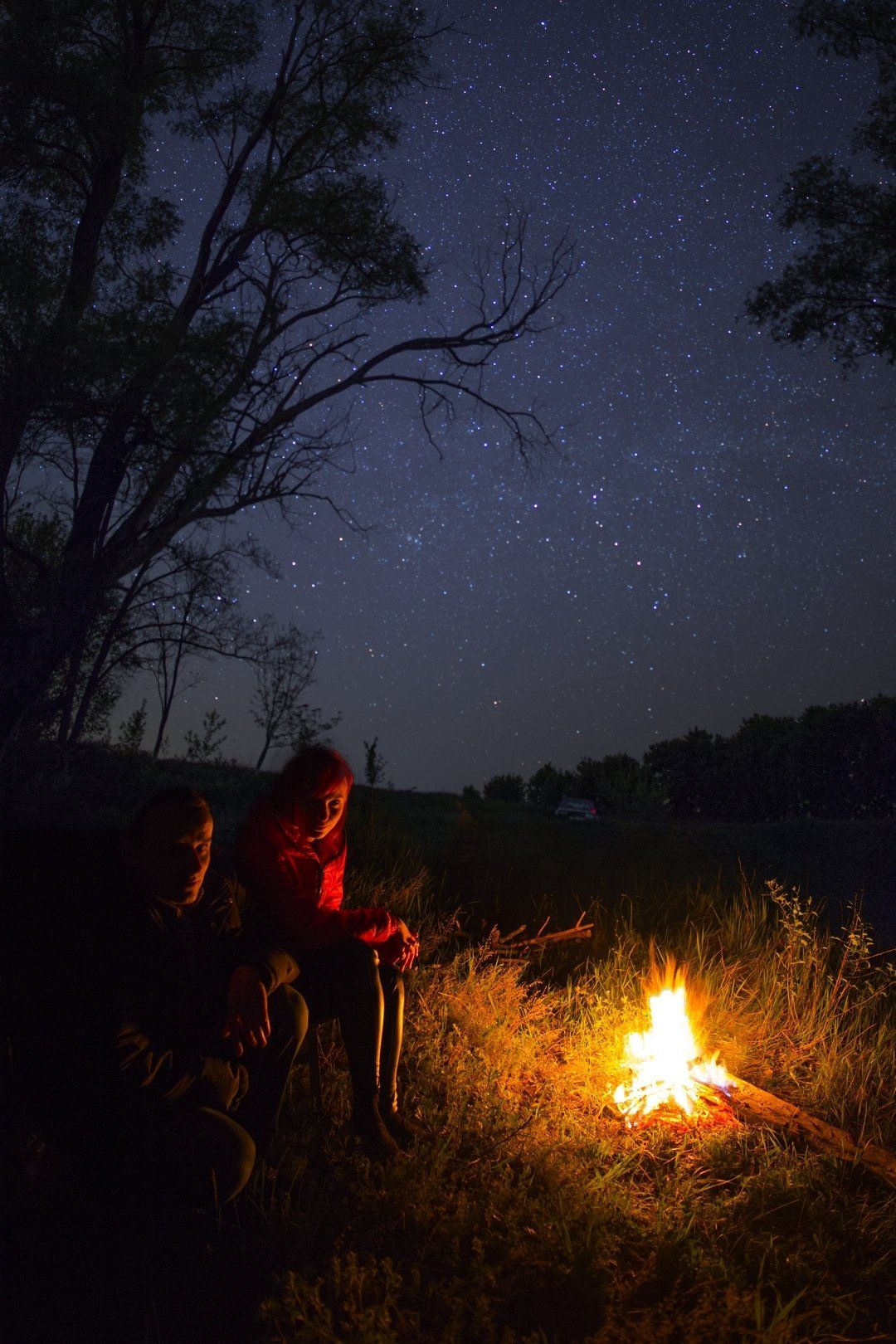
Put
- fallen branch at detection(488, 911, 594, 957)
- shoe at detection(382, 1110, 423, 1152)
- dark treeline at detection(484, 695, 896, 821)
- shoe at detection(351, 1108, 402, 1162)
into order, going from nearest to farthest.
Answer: shoe at detection(351, 1108, 402, 1162) → shoe at detection(382, 1110, 423, 1152) → fallen branch at detection(488, 911, 594, 957) → dark treeline at detection(484, 695, 896, 821)

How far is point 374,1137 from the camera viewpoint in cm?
318

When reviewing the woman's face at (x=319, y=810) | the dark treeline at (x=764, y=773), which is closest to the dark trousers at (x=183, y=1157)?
the woman's face at (x=319, y=810)

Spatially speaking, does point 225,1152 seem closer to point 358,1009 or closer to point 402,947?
point 358,1009

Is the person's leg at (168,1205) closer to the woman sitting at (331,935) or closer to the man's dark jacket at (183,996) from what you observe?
the man's dark jacket at (183,996)

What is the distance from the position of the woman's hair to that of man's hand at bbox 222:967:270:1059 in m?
0.76

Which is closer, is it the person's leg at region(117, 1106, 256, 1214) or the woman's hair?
the person's leg at region(117, 1106, 256, 1214)

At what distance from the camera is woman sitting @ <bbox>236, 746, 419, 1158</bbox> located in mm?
3230

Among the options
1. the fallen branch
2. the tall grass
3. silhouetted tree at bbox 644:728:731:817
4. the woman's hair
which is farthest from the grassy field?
silhouetted tree at bbox 644:728:731:817

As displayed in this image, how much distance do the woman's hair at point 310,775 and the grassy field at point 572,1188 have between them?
119 cm

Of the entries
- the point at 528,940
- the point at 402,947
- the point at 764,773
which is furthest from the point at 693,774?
the point at 402,947

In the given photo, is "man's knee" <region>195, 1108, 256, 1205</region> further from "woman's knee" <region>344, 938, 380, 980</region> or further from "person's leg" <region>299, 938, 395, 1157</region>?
"woman's knee" <region>344, 938, 380, 980</region>

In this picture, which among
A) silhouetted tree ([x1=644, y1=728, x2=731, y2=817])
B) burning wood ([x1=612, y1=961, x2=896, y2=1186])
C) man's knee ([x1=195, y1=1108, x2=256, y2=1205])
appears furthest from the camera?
silhouetted tree ([x1=644, y1=728, x2=731, y2=817])

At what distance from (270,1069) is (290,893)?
64 cm

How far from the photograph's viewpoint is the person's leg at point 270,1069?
2.97m
